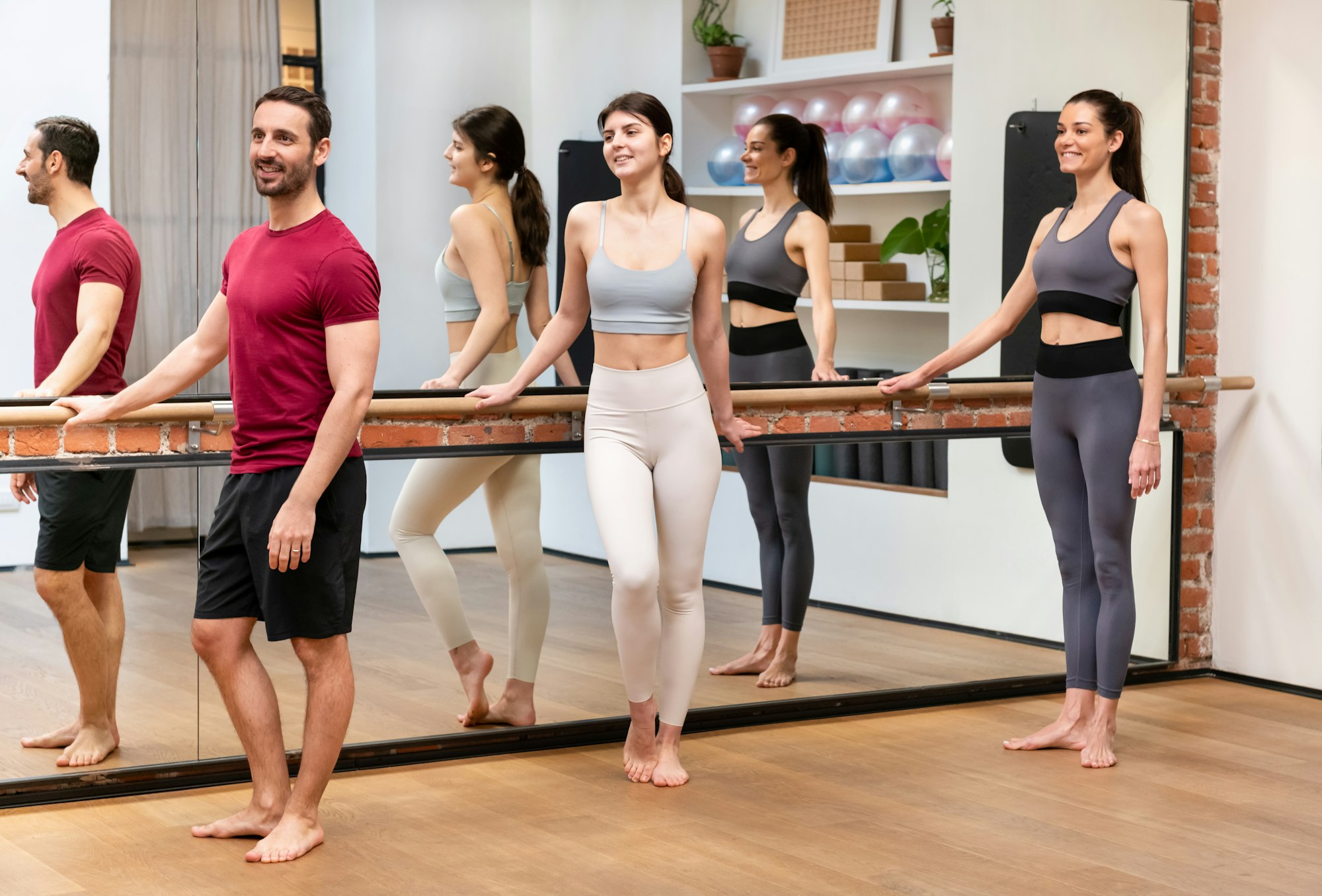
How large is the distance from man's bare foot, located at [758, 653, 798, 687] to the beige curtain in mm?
1796

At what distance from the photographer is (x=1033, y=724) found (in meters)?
4.47

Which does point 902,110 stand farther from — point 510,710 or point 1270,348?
point 510,710

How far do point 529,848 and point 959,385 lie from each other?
2013mm

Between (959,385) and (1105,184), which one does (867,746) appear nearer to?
(959,385)

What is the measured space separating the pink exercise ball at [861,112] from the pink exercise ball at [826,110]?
1.0 inches

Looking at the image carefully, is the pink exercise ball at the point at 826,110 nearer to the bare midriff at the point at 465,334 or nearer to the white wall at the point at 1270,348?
the bare midriff at the point at 465,334

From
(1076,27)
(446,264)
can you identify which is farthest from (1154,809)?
(1076,27)

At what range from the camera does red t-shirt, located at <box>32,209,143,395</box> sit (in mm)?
3447

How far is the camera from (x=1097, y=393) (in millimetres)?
4023

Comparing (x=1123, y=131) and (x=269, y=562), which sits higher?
(x=1123, y=131)

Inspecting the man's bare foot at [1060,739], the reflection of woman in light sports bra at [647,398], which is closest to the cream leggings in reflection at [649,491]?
the reflection of woman in light sports bra at [647,398]

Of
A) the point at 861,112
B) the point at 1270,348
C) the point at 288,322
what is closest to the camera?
the point at 288,322

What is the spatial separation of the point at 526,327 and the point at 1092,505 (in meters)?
1.52

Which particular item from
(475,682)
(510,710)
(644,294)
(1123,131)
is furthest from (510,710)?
(1123,131)
